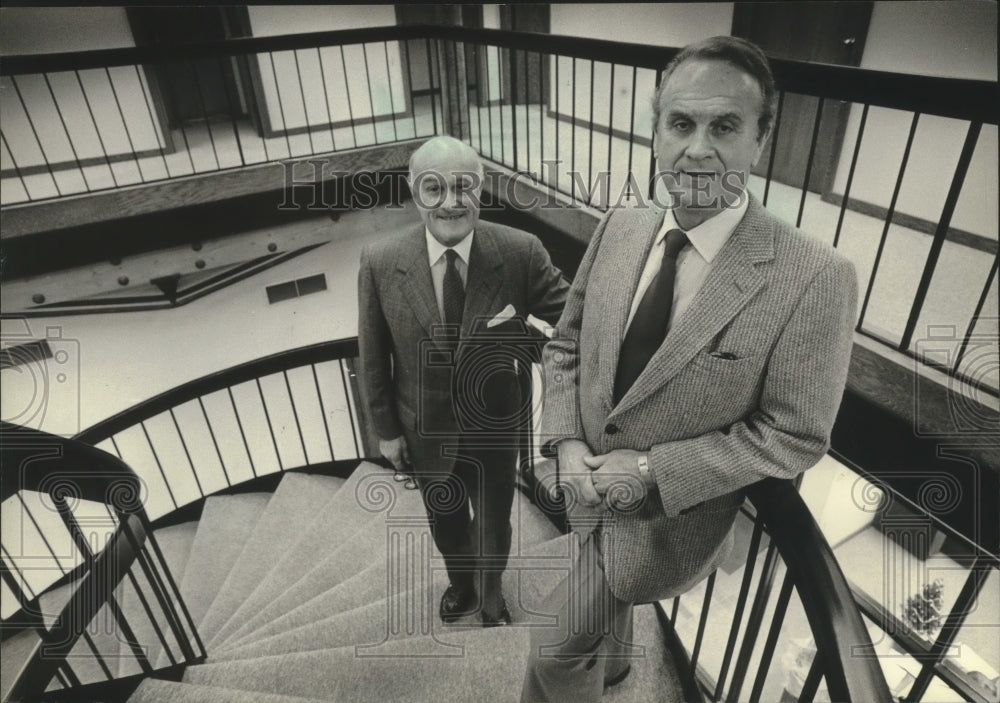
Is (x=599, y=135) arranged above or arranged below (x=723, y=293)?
below

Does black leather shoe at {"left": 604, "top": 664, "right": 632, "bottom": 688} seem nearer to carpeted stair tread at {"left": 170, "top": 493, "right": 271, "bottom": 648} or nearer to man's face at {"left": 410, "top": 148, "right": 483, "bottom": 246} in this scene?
man's face at {"left": 410, "top": 148, "right": 483, "bottom": 246}

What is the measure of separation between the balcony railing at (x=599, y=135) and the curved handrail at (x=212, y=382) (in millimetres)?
1612

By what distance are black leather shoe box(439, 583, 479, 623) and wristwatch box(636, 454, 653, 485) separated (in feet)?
4.70

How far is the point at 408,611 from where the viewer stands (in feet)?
8.19

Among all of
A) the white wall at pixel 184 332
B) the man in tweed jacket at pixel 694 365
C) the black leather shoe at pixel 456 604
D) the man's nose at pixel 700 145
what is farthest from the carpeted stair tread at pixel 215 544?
the man's nose at pixel 700 145

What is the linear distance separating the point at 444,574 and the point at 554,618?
121cm

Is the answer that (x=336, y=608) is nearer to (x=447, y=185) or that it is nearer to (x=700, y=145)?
(x=447, y=185)

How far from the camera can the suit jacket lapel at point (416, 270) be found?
1.92 meters

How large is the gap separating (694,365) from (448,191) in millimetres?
898

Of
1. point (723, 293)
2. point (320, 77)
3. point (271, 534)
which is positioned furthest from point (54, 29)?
point (723, 293)

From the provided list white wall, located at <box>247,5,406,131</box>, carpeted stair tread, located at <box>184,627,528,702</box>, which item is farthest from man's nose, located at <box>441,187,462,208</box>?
white wall, located at <box>247,5,406,131</box>

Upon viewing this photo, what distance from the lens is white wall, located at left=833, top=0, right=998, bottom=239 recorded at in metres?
3.26

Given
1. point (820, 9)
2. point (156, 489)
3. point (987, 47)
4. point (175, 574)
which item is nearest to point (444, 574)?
point (175, 574)

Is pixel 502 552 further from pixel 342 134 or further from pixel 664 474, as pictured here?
pixel 342 134
